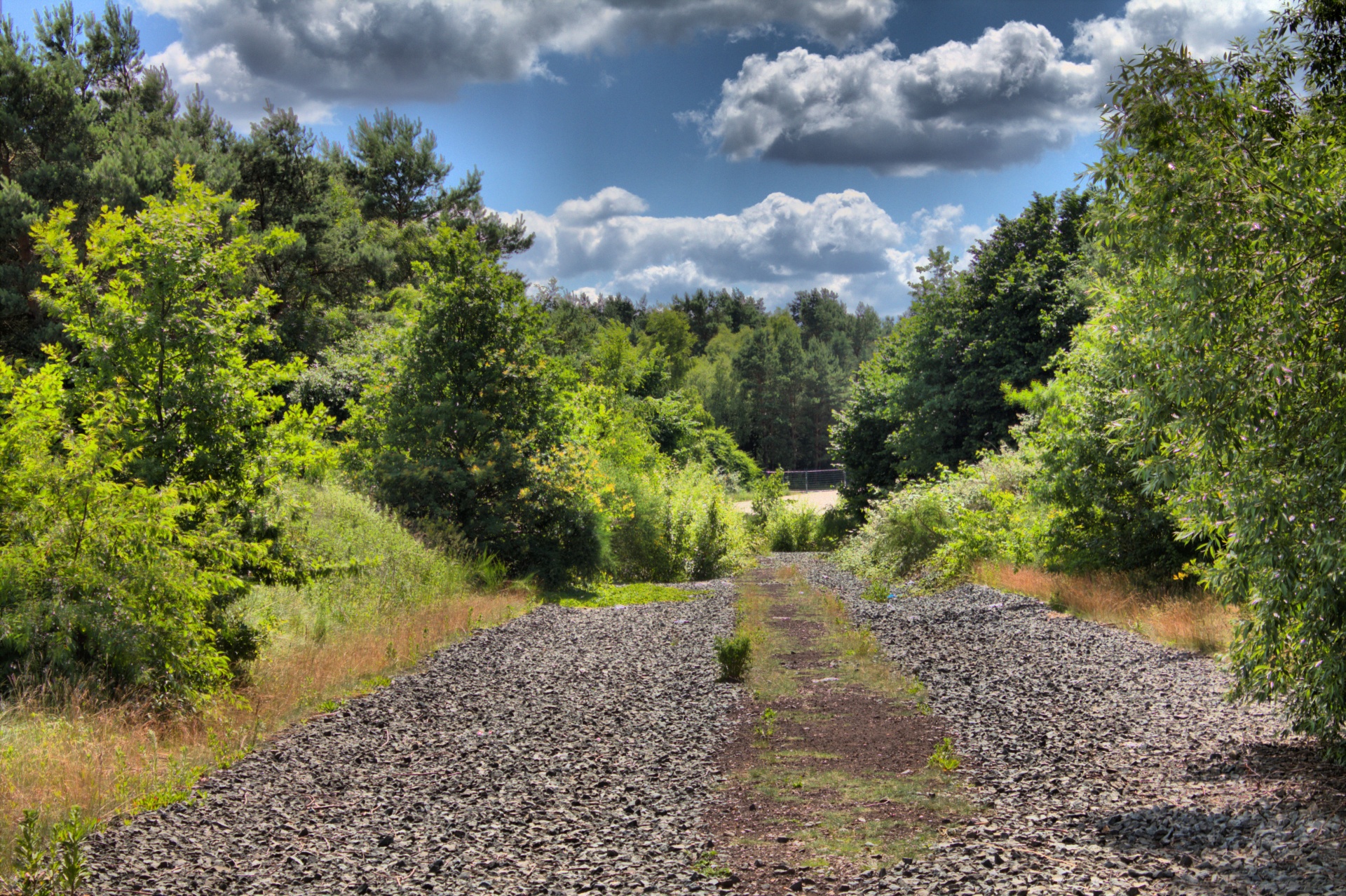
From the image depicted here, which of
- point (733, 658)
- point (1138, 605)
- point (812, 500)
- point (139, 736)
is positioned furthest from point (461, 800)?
point (812, 500)

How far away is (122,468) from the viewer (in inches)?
285

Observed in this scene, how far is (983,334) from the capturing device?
30719mm

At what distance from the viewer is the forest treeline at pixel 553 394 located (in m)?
5.34

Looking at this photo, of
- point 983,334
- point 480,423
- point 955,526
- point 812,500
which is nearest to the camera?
point 480,423

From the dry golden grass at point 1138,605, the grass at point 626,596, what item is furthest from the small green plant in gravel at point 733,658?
the grass at point 626,596

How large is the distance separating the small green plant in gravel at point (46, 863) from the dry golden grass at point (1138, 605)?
9670mm

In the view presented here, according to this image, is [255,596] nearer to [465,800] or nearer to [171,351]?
[171,351]

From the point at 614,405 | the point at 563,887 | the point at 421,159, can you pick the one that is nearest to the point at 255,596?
the point at 563,887

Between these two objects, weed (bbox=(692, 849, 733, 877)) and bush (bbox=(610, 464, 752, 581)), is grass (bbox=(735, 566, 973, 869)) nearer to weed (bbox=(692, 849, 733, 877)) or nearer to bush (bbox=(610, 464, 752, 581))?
weed (bbox=(692, 849, 733, 877))

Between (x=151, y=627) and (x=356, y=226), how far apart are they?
28.2 m

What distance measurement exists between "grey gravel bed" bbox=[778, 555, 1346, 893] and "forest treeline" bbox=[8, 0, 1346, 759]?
0.66 metres

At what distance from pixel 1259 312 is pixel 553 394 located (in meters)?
13.9

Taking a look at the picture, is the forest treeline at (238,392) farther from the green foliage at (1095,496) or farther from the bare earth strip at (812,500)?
the green foliage at (1095,496)

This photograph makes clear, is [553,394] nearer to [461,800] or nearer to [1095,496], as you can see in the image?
[1095,496]
